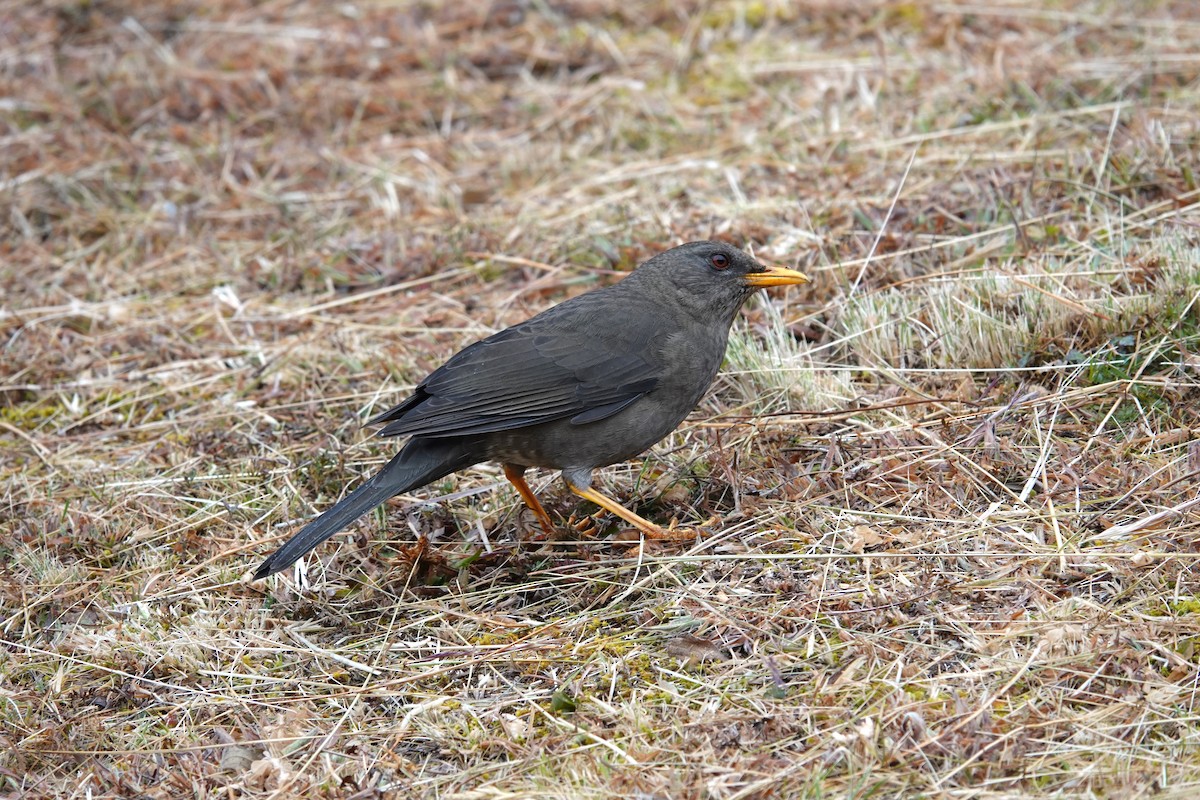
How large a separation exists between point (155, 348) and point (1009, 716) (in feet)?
16.6

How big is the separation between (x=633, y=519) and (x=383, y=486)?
3.34 feet

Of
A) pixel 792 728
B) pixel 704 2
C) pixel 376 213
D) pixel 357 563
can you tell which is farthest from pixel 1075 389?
pixel 704 2

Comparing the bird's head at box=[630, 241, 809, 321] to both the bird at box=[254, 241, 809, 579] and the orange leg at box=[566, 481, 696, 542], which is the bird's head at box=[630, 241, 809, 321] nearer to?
the bird at box=[254, 241, 809, 579]

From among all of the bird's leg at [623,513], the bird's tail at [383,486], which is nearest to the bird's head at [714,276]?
the bird's leg at [623,513]

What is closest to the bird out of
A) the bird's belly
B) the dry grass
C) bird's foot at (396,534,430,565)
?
the bird's belly

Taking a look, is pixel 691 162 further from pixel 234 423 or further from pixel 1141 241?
pixel 234 423

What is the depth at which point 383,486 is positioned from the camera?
16.2ft

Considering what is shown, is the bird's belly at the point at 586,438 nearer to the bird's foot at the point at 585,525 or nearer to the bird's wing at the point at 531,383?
the bird's wing at the point at 531,383

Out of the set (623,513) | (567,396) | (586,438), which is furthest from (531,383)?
(623,513)

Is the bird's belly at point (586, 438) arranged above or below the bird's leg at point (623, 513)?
above

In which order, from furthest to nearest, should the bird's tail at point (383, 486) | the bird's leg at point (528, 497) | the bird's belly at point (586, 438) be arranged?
the bird's leg at point (528, 497) < the bird's belly at point (586, 438) < the bird's tail at point (383, 486)

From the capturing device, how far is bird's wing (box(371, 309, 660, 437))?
5.06 metres

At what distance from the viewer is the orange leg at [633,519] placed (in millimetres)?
4949

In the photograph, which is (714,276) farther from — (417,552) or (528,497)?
(417,552)
